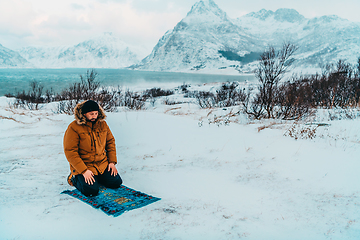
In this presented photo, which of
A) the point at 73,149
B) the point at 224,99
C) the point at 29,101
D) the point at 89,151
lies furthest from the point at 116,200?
the point at 29,101

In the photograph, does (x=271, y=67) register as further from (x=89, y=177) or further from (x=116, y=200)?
(x=89, y=177)

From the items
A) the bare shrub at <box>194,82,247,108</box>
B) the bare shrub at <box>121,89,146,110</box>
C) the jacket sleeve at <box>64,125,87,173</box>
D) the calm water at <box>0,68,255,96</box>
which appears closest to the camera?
the jacket sleeve at <box>64,125,87,173</box>

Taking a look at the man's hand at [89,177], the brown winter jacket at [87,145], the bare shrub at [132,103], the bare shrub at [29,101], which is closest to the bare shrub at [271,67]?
the brown winter jacket at [87,145]

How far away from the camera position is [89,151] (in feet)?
8.92

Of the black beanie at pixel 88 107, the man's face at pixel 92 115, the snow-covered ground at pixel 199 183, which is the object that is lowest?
the snow-covered ground at pixel 199 183

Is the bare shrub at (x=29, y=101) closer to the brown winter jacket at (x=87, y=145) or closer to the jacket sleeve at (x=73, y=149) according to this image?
the brown winter jacket at (x=87, y=145)

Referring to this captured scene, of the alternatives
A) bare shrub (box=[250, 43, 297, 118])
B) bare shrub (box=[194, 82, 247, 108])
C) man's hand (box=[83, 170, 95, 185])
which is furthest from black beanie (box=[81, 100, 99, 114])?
bare shrub (box=[194, 82, 247, 108])

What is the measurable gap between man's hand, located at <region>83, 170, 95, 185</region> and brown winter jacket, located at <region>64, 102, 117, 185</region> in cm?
5

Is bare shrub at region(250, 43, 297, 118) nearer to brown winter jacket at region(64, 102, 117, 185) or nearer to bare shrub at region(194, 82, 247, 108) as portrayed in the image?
bare shrub at region(194, 82, 247, 108)

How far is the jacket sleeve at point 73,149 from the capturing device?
8.30ft

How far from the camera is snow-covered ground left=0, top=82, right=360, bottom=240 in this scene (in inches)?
87.0

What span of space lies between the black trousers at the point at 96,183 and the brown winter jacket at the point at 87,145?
82 mm

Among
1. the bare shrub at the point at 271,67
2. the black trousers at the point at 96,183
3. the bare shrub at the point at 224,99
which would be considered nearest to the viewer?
the black trousers at the point at 96,183

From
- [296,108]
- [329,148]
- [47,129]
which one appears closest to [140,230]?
[329,148]
